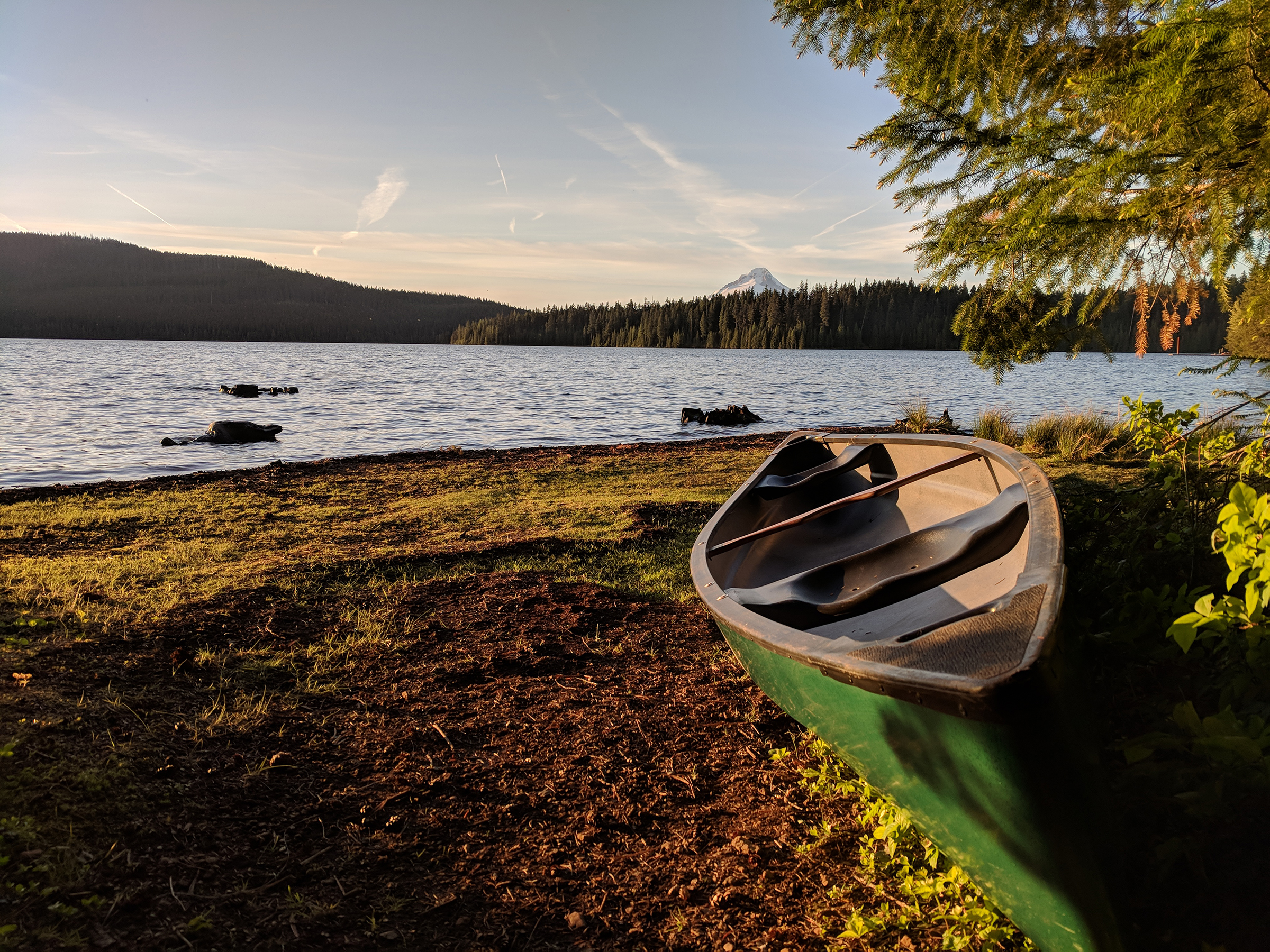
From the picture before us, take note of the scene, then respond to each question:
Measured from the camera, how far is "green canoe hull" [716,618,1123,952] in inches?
71.8

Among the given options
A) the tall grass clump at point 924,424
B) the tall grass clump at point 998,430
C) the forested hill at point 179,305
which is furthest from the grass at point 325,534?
the forested hill at point 179,305

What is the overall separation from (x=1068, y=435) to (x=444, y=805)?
15097mm

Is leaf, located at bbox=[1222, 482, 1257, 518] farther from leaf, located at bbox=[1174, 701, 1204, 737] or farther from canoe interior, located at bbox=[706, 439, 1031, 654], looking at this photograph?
canoe interior, located at bbox=[706, 439, 1031, 654]

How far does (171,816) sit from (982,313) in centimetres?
595

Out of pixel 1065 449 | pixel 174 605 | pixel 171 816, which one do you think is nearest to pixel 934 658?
pixel 171 816

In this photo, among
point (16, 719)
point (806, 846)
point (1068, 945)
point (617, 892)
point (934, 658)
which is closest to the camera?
point (1068, 945)

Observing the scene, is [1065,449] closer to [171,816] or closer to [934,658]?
[934,658]

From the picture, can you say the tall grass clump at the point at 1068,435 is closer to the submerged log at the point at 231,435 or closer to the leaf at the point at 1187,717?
the leaf at the point at 1187,717

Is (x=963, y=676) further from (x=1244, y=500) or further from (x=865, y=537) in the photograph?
(x=865, y=537)

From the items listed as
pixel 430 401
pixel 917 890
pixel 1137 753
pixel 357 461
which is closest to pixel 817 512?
pixel 917 890

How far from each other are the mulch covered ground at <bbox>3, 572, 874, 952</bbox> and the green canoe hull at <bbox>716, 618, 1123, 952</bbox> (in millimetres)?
578

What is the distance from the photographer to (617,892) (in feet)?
8.93

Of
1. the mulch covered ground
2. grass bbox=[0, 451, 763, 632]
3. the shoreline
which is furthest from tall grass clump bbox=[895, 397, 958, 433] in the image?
the mulch covered ground

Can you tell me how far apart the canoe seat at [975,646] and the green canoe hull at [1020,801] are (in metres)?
0.12
